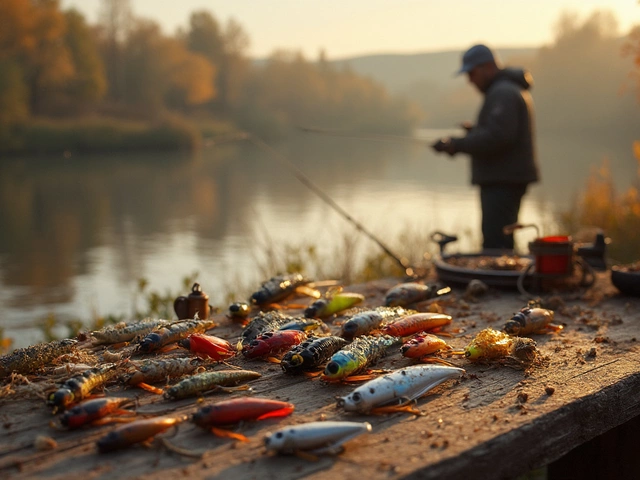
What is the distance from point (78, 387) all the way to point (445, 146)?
4454 millimetres

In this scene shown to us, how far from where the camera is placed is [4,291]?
13.5 metres

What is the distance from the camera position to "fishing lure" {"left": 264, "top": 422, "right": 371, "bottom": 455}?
2.52m

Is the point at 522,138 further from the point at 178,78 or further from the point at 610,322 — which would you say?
the point at 178,78

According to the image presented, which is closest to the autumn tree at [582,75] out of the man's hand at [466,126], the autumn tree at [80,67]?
the autumn tree at [80,67]

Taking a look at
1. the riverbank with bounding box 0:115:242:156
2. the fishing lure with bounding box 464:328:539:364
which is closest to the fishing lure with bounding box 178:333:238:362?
the fishing lure with bounding box 464:328:539:364

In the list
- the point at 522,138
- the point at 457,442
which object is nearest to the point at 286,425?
the point at 457,442

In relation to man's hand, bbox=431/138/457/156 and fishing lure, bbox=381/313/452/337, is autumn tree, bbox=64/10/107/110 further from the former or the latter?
fishing lure, bbox=381/313/452/337

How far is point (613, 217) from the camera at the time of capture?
35.6 ft

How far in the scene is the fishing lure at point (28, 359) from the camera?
3.30m

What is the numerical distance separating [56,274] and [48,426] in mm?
12730

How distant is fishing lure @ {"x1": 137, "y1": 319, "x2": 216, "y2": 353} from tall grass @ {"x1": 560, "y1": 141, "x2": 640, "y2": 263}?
665 centimetres

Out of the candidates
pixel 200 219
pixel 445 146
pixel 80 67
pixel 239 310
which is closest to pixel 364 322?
pixel 239 310

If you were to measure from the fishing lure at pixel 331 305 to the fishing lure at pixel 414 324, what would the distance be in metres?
0.61

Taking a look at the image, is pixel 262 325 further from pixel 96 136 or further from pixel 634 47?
pixel 96 136
